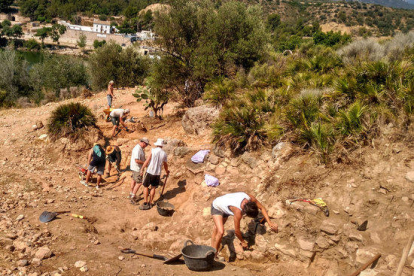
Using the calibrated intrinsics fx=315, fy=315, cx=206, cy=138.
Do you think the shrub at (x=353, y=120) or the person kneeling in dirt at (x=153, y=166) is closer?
the shrub at (x=353, y=120)

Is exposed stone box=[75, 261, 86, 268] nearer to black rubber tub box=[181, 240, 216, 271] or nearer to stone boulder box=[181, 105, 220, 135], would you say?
black rubber tub box=[181, 240, 216, 271]

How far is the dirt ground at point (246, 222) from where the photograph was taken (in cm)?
488

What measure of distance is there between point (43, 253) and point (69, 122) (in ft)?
21.8

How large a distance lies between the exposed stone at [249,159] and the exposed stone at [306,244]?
2.38m

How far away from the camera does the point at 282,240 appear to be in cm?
549

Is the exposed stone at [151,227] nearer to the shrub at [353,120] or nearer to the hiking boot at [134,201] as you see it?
the hiking boot at [134,201]

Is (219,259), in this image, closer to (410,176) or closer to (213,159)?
(213,159)

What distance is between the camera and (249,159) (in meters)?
7.51

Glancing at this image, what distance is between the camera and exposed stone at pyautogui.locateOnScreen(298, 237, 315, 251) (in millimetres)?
5199

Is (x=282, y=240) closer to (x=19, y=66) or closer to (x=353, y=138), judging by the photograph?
(x=353, y=138)

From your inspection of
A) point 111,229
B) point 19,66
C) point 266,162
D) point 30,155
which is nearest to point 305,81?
point 266,162

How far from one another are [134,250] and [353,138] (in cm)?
461

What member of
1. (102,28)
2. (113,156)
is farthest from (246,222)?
(102,28)

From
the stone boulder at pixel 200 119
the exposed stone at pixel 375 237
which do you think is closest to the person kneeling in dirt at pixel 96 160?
the stone boulder at pixel 200 119
